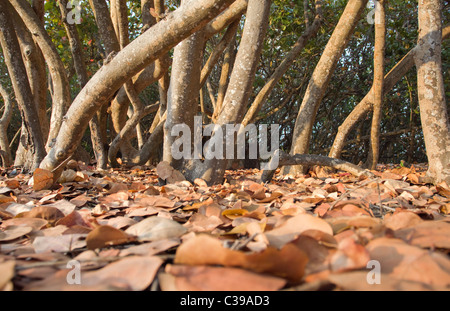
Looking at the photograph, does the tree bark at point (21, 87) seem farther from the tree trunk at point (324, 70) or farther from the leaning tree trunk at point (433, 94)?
the leaning tree trunk at point (433, 94)

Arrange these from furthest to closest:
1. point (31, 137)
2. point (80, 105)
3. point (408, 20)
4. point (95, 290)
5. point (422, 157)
→ point (422, 157), point (408, 20), point (31, 137), point (80, 105), point (95, 290)

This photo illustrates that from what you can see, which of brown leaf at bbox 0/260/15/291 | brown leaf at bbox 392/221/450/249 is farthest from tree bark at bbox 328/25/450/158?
brown leaf at bbox 0/260/15/291

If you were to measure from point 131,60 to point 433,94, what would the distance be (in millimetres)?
1925

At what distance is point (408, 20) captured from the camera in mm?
7137

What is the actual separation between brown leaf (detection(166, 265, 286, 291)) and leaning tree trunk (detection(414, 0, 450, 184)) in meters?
2.04

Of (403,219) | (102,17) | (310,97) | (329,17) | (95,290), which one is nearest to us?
(95,290)

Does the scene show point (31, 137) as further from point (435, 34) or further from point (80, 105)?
point (435, 34)

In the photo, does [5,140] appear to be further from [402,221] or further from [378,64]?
[402,221]

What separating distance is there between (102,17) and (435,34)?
10.9 feet

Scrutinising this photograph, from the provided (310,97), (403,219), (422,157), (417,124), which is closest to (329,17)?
(310,97)

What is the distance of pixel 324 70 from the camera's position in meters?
3.43

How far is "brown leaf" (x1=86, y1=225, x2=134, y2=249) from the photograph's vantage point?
2.61 feet

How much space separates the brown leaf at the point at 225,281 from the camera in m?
0.55

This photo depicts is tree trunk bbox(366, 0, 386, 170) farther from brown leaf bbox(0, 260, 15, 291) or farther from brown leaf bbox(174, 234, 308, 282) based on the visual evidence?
brown leaf bbox(0, 260, 15, 291)
